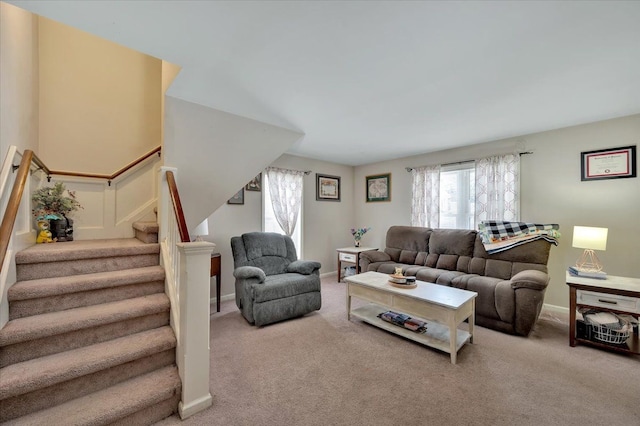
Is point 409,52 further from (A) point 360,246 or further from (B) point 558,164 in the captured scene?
(A) point 360,246

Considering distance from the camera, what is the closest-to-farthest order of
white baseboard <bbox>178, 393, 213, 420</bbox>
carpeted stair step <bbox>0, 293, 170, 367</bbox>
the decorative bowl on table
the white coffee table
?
carpeted stair step <bbox>0, 293, 170, 367</bbox> < white baseboard <bbox>178, 393, 213, 420</bbox> < the white coffee table < the decorative bowl on table

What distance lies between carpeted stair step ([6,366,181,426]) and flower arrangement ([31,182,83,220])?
70.6 inches

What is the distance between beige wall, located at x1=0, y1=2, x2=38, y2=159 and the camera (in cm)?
176

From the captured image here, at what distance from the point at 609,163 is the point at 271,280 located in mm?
4128

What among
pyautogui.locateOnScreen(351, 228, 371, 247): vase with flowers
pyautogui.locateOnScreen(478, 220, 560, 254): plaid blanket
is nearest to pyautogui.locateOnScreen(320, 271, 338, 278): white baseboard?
pyautogui.locateOnScreen(351, 228, 371, 247): vase with flowers

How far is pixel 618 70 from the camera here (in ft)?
6.50

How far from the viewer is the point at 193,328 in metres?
1.64

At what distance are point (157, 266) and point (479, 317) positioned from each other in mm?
3361

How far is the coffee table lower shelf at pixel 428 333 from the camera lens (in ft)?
7.64

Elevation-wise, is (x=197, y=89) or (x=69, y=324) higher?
(x=197, y=89)

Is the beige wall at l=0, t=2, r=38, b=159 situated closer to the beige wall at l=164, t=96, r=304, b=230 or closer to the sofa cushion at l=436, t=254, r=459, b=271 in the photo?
the beige wall at l=164, t=96, r=304, b=230

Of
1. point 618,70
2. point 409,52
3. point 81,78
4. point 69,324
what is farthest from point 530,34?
point 81,78

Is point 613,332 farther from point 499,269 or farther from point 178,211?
point 178,211

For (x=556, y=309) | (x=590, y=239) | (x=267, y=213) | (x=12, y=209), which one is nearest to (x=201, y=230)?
(x=267, y=213)
